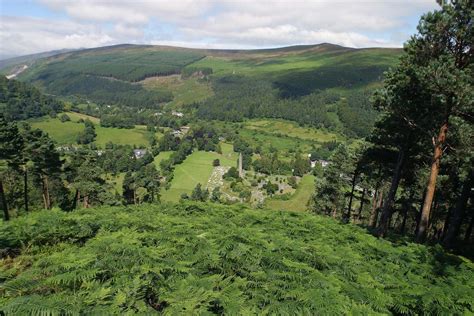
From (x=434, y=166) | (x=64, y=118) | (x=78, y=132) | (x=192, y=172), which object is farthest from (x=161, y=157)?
(x=434, y=166)

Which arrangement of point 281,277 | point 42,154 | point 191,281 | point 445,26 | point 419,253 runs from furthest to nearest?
point 42,154
point 445,26
point 419,253
point 281,277
point 191,281

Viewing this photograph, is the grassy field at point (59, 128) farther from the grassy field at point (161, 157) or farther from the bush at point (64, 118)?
the grassy field at point (161, 157)

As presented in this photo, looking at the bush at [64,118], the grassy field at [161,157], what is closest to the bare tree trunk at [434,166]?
the grassy field at [161,157]

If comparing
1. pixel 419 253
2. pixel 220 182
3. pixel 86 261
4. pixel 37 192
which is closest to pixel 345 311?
pixel 86 261

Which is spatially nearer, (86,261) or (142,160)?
(86,261)

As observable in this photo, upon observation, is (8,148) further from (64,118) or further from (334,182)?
(64,118)

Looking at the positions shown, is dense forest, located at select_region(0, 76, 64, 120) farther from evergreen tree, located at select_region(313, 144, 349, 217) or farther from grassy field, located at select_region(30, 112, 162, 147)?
evergreen tree, located at select_region(313, 144, 349, 217)

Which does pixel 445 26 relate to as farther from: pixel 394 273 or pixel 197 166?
pixel 197 166
